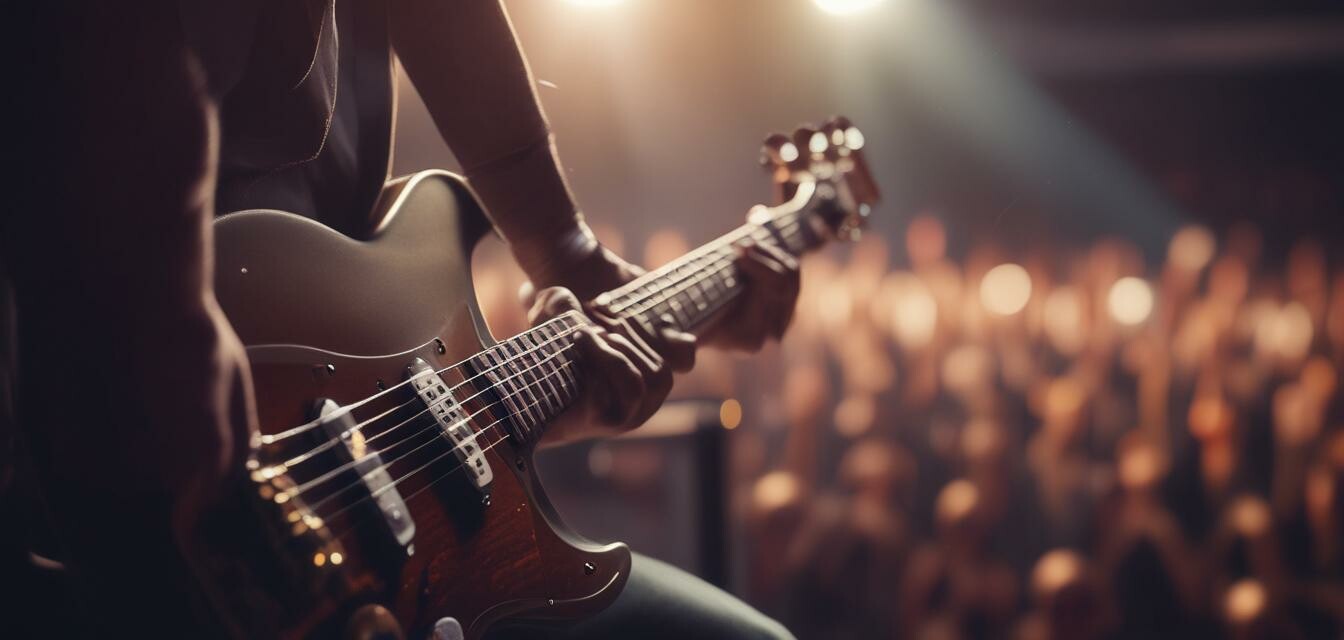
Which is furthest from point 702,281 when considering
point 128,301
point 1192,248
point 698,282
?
point 1192,248

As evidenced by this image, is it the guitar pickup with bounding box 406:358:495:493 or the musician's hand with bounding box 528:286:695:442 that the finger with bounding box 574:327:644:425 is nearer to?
the musician's hand with bounding box 528:286:695:442

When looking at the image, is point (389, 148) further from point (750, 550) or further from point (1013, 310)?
point (1013, 310)

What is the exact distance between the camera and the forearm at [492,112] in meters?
0.79

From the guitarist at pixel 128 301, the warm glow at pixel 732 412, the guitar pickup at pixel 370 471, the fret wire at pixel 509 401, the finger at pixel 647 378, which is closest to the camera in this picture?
the guitarist at pixel 128 301

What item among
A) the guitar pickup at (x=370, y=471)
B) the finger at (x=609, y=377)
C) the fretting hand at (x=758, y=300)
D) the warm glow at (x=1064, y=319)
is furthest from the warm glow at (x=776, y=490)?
the guitar pickup at (x=370, y=471)

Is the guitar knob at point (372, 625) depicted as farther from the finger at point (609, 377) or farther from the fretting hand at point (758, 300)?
the fretting hand at point (758, 300)

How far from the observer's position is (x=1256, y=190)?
2.53 m

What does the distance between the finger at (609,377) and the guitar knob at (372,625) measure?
27 centimetres

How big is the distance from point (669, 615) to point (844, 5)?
1.90 meters

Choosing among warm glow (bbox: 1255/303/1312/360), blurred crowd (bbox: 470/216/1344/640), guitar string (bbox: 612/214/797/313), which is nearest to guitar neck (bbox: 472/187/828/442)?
guitar string (bbox: 612/214/797/313)

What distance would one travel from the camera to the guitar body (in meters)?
0.46

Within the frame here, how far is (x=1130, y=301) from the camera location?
2500mm

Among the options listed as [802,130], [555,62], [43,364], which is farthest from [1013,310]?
[43,364]

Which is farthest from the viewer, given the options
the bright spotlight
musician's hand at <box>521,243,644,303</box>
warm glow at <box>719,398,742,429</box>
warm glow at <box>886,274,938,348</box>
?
warm glow at <box>886,274,938,348</box>
